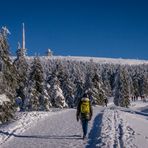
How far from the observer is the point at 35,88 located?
57062 millimetres

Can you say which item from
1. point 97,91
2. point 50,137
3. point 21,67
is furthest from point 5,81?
point 97,91

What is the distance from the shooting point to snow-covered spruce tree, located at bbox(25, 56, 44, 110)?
56.1 meters

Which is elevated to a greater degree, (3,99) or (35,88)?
(35,88)

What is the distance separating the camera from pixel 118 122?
25172 mm

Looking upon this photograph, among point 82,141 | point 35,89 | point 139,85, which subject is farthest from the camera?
point 139,85

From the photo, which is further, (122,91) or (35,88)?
(122,91)

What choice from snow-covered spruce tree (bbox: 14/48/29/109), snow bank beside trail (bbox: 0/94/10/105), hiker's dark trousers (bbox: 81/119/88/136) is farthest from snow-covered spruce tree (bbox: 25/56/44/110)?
hiker's dark trousers (bbox: 81/119/88/136)

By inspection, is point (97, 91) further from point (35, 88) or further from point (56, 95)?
point (35, 88)

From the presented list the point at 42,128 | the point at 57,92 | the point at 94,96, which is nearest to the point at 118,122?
the point at 42,128

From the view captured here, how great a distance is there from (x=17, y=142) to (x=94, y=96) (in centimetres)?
5523

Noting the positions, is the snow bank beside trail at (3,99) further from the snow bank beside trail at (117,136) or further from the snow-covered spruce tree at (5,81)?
the snow bank beside trail at (117,136)

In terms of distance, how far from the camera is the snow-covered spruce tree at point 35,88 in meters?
56.1

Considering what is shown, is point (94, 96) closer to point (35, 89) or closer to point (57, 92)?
point (57, 92)

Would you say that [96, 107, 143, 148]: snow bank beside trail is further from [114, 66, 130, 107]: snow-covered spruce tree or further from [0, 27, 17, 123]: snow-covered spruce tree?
[114, 66, 130, 107]: snow-covered spruce tree
